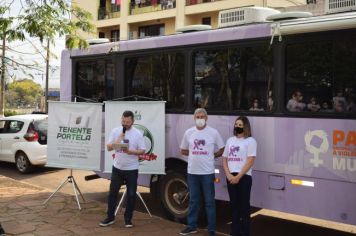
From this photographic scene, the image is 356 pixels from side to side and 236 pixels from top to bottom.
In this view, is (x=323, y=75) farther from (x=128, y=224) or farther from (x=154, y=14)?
(x=154, y=14)

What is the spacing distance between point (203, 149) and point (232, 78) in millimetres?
1126

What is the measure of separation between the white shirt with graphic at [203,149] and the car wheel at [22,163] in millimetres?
7484

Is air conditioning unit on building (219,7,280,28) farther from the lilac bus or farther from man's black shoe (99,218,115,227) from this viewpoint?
man's black shoe (99,218,115,227)

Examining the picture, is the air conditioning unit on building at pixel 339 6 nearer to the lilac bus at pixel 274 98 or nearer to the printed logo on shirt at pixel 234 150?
the lilac bus at pixel 274 98

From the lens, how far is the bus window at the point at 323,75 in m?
5.64

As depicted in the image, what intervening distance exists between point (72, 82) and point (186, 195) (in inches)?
140

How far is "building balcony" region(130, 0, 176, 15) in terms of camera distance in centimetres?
3553

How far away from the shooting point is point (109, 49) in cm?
888

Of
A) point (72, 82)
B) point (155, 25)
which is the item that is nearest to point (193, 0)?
point (155, 25)

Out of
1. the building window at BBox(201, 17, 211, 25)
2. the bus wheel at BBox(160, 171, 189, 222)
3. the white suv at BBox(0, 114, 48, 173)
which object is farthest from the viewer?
the building window at BBox(201, 17, 211, 25)

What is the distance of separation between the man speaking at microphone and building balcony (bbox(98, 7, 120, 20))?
34.0m

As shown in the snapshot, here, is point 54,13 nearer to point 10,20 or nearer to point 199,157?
point 10,20

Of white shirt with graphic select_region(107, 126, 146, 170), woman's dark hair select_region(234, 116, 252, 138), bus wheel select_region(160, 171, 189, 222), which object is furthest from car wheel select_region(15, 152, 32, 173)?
woman's dark hair select_region(234, 116, 252, 138)

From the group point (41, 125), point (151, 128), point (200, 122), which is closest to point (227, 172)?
point (200, 122)
